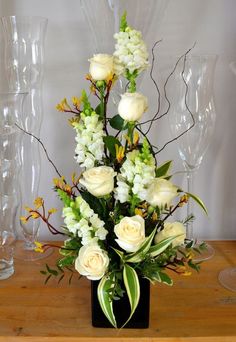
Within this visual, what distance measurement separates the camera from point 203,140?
1.07 metres

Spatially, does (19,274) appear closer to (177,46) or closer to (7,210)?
(7,210)

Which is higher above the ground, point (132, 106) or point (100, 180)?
point (132, 106)

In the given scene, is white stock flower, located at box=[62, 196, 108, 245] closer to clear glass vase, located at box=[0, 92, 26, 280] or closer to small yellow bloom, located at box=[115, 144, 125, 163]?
small yellow bloom, located at box=[115, 144, 125, 163]

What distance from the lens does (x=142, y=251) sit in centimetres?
74

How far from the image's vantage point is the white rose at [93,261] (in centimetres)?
72

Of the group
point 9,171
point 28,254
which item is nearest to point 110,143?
point 9,171

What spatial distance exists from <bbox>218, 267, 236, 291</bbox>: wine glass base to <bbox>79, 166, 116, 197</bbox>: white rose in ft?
1.37

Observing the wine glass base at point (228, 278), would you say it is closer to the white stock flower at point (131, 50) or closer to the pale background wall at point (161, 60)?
the pale background wall at point (161, 60)

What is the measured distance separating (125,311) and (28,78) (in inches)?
21.6

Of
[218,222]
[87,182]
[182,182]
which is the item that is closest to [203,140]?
[182,182]

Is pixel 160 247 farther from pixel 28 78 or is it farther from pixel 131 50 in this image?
pixel 28 78

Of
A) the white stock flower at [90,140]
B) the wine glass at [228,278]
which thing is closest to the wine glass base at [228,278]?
the wine glass at [228,278]

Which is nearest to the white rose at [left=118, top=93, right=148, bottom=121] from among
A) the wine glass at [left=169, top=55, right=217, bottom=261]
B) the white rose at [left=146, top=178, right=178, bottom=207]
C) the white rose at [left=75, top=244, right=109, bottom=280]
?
the white rose at [left=146, top=178, right=178, bottom=207]

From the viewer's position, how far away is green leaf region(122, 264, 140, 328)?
740 mm
